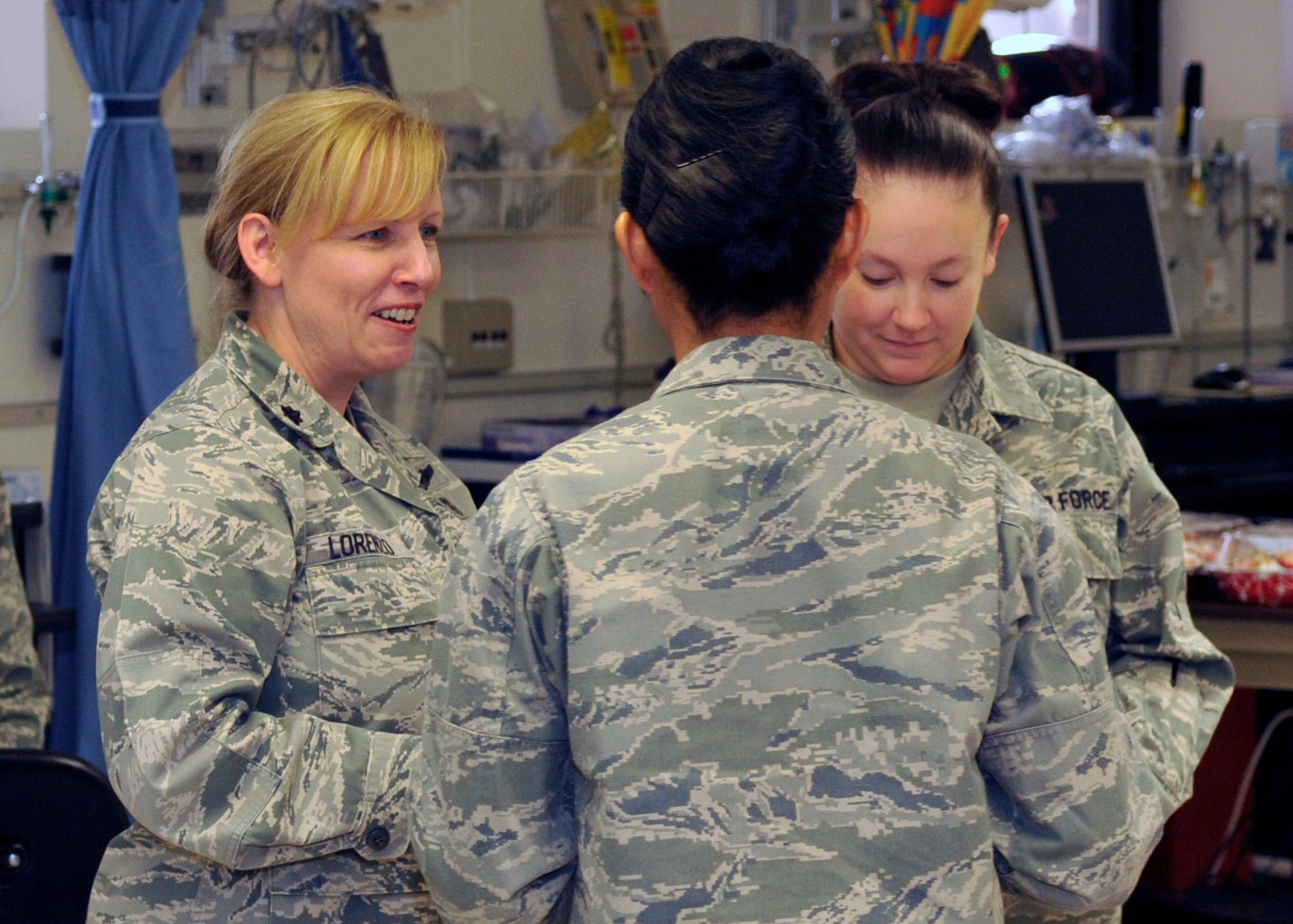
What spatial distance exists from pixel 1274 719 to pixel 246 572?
2.53 metres

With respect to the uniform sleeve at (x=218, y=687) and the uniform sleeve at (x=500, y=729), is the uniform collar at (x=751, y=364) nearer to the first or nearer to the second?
the uniform sleeve at (x=500, y=729)

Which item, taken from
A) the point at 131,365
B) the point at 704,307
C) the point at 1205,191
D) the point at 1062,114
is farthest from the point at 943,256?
the point at 1205,191

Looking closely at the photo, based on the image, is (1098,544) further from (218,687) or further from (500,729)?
(218,687)

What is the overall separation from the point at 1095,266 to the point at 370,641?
94.9 inches

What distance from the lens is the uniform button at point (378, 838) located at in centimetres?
134

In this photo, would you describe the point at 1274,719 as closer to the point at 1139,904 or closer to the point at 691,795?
the point at 1139,904

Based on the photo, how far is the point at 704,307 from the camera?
105 cm

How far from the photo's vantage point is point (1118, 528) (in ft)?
4.93

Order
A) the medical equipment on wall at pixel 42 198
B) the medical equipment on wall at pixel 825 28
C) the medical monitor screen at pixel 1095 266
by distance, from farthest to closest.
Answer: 1. the medical equipment on wall at pixel 825 28
2. the medical monitor screen at pixel 1095 266
3. the medical equipment on wall at pixel 42 198

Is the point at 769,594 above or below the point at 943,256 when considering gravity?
below

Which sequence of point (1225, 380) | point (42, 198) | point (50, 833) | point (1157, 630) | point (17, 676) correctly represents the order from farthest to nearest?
point (1225, 380), point (42, 198), point (17, 676), point (50, 833), point (1157, 630)

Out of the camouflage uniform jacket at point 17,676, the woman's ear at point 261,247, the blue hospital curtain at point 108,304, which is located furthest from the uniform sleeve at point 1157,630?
the blue hospital curtain at point 108,304

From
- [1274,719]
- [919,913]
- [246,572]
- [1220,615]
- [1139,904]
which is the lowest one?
[1139,904]

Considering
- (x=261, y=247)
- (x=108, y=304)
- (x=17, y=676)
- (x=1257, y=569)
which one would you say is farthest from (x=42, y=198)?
(x=1257, y=569)
